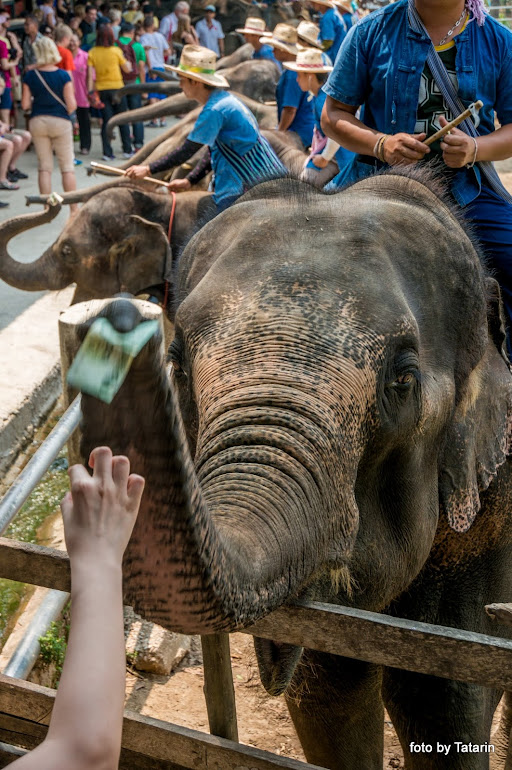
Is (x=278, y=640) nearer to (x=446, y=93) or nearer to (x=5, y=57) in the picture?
(x=446, y=93)

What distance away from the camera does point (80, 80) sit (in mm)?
13320

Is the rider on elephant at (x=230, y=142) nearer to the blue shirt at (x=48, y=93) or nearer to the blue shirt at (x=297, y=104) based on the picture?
the blue shirt at (x=297, y=104)

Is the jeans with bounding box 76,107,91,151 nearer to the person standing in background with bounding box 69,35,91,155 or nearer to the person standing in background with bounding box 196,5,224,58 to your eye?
the person standing in background with bounding box 69,35,91,155

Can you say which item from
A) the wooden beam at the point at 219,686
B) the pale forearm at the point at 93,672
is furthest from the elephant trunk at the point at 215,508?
the wooden beam at the point at 219,686

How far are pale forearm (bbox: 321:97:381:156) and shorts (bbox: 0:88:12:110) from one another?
9444 mm

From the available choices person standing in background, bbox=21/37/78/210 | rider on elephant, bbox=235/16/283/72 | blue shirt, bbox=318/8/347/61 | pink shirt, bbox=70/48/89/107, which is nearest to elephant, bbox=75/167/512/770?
person standing in background, bbox=21/37/78/210

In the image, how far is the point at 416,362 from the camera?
1968 millimetres

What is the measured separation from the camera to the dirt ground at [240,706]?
11.5ft

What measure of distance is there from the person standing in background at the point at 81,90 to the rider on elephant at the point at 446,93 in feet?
36.7

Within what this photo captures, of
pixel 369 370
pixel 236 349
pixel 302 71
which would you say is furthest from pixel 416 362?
pixel 302 71

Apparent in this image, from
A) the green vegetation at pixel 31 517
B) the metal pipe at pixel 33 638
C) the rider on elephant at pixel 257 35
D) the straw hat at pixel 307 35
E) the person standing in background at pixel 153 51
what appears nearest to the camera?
the metal pipe at pixel 33 638

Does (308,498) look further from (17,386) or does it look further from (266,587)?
(17,386)

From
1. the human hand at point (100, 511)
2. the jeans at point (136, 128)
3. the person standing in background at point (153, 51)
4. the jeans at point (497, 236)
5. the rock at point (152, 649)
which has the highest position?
the human hand at point (100, 511)

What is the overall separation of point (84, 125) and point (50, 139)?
144 inches
